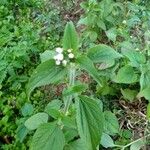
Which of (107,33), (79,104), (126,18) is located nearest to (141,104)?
(107,33)

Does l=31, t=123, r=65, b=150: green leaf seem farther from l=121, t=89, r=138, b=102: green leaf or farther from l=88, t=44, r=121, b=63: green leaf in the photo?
l=121, t=89, r=138, b=102: green leaf

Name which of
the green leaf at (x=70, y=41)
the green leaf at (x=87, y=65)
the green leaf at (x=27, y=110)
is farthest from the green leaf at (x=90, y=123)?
the green leaf at (x=27, y=110)

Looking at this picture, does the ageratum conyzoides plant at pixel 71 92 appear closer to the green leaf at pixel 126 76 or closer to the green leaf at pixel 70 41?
the green leaf at pixel 70 41

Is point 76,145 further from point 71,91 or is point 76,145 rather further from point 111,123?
point 71,91

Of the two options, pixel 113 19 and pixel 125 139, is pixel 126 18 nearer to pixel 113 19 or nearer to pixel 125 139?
pixel 113 19

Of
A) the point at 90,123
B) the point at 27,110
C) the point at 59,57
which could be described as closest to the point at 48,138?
the point at 90,123

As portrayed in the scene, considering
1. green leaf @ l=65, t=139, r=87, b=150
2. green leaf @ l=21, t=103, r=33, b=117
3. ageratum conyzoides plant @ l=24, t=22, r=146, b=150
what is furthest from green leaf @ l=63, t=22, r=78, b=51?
green leaf @ l=21, t=103, r=33, b=117
